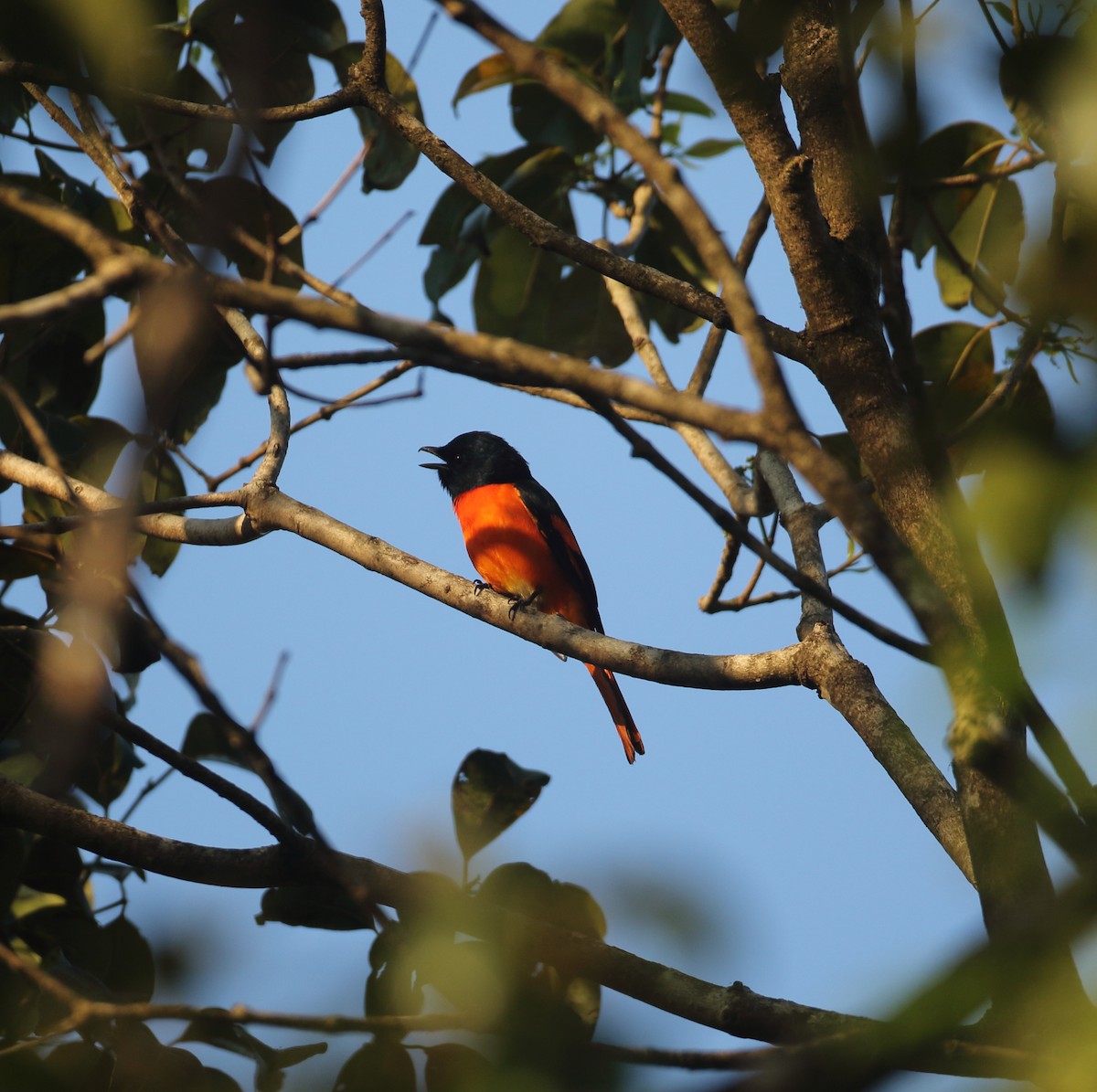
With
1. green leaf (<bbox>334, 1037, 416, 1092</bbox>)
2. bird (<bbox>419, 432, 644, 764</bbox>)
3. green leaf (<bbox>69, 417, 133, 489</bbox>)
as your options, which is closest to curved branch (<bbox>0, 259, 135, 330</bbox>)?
green leaf (<bbox>334, 1037, 416, 1092</bbox>)

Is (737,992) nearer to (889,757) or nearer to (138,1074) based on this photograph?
(889,757)

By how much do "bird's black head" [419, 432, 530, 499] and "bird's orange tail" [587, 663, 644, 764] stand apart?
1.35 metres

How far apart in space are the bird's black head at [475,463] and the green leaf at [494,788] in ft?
14.3

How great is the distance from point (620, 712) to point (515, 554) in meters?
1.08

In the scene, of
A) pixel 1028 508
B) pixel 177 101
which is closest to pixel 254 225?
pixel 177 101

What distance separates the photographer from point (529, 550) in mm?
6223

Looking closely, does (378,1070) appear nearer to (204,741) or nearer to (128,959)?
(128,959)

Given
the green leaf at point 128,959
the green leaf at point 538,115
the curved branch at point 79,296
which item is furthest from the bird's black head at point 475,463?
the curved branch at point 79,296

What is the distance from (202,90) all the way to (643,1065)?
4431 mm

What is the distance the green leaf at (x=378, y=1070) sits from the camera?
81 cm

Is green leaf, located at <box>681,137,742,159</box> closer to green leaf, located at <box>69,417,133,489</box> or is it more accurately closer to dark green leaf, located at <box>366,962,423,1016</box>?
green leaf, located at <box>69,417,133,489</box>

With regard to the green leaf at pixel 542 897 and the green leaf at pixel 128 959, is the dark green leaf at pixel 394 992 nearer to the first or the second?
the green leaf at pixel 542 897

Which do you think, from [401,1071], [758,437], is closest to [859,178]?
[758,437]

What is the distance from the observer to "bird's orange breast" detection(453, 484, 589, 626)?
6.23 meters
